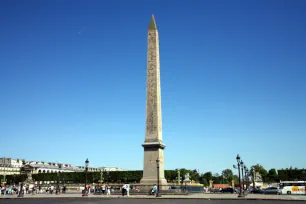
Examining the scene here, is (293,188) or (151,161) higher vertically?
(151,161)

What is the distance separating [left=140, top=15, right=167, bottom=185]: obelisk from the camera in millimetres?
31797

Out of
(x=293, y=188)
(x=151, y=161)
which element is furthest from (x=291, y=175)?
(x=151, y=161)

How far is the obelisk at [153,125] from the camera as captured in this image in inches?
1252

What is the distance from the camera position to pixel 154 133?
104 feet

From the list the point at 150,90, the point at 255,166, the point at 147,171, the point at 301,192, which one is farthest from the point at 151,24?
the point at 255,166

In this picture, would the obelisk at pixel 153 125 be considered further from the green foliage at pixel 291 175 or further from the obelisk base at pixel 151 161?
the green foliage at pixel 291 175

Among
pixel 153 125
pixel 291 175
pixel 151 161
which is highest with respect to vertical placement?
pixel 153 125

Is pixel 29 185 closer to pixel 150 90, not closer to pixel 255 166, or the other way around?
pixel 150 90

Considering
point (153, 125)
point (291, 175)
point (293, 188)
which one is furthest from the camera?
point (291, 175)

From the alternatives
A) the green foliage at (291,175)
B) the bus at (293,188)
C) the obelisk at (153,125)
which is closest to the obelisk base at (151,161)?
the obelisk at (153,125)

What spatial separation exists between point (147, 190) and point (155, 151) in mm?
4115

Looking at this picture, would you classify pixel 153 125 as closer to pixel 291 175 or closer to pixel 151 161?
pixel 151 161

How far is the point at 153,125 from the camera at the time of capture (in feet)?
105

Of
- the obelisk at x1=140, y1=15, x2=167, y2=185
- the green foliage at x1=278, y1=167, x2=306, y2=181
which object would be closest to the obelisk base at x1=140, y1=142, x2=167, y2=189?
the obelisk at x1=140, y1=15, x2=167, y2=185
